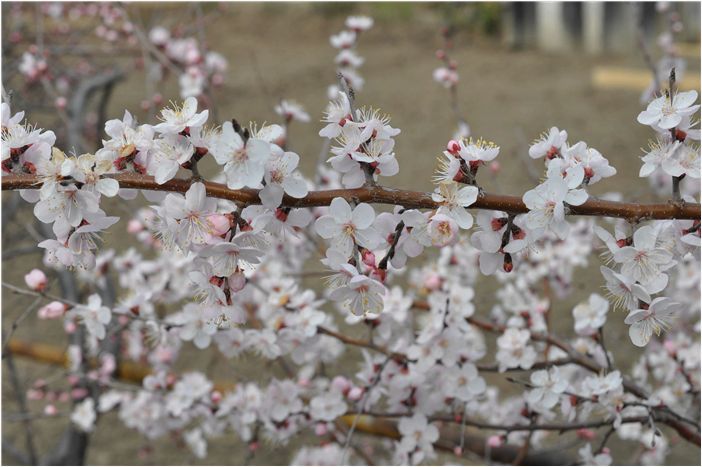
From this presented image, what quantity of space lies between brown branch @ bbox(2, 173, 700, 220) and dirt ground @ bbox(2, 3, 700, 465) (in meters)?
1.82

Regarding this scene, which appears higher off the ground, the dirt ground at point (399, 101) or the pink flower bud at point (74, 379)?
the dirt ground at point (399, 101)

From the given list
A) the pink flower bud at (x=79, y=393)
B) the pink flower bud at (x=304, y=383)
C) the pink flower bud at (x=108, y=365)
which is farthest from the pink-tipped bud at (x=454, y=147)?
the pink flower bud at (x=79, y=393)

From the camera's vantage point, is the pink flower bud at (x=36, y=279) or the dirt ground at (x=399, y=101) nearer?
the pink flower bud at (x=36, y=279)

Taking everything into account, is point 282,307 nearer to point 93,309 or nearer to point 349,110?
point 93,309

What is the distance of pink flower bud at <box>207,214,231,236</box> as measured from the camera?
895 millimetres

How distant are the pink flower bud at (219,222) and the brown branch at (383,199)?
0.10 feet

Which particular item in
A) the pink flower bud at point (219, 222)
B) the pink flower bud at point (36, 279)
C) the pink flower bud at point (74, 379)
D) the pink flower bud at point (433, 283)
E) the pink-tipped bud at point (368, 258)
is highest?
the pink flower bud at point (219, 222)

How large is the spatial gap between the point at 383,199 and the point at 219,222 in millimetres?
197

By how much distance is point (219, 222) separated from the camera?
0.89m

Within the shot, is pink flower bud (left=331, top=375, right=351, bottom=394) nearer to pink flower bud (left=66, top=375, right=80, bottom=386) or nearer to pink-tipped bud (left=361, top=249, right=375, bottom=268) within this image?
pink-tipped bud (left=361, top=249, right=375, bottom=268)

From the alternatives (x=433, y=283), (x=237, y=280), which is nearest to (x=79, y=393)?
(x=433, y=283)

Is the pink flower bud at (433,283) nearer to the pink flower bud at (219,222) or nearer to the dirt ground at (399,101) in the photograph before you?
the pink flower bud at (219,222)

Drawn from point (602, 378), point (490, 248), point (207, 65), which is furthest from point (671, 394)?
point (207, 65)

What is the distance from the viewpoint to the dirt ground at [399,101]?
2941 millimetres
